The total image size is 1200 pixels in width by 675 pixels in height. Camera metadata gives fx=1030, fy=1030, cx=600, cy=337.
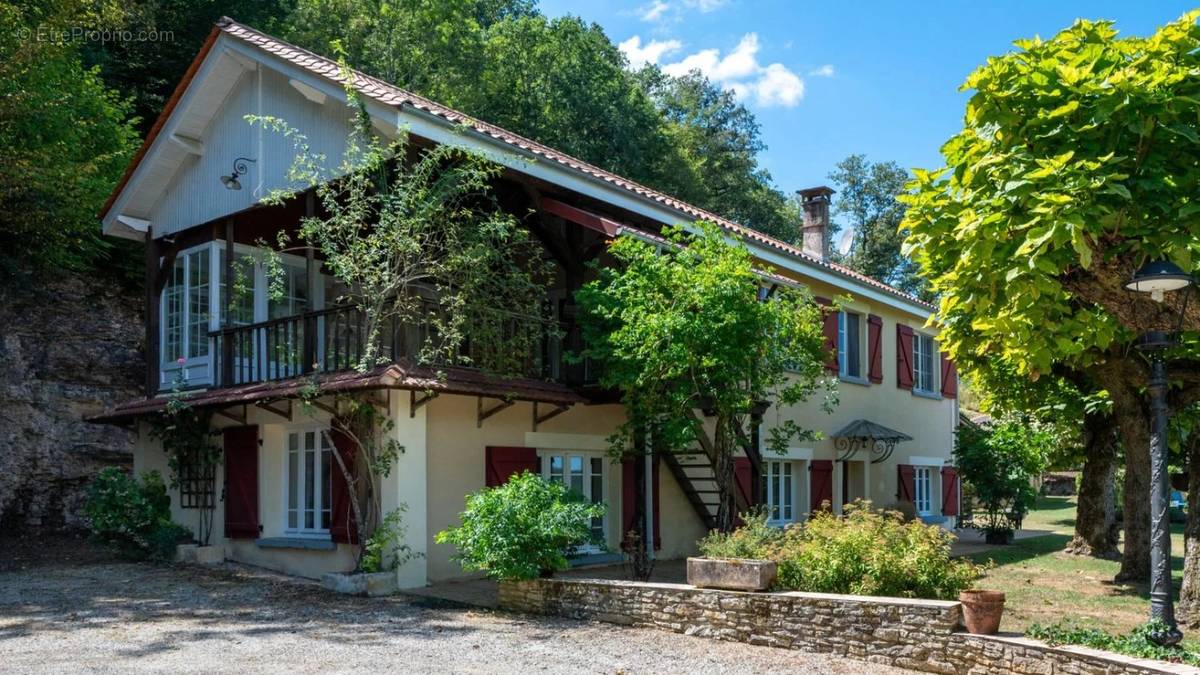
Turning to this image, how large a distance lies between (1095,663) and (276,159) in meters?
11.3

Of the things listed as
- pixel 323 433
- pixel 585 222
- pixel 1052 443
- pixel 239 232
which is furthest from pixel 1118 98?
pixel 1052 443

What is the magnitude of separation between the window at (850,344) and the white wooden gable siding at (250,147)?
398 inches

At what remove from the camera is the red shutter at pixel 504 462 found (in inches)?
504

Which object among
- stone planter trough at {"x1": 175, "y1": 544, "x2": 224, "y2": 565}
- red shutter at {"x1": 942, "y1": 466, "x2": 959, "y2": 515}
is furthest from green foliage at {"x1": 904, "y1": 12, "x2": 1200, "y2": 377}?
red shutter at {"x1": 942, "y1": 466, "x2": 959, "y2": 515}

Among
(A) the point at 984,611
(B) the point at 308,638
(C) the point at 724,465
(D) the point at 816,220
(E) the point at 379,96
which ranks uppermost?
(D) the point at 816,220

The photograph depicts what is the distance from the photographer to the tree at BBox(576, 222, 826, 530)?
11.3 m

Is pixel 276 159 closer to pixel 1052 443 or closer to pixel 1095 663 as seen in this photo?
pixel 1095 663

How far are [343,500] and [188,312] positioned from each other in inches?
187

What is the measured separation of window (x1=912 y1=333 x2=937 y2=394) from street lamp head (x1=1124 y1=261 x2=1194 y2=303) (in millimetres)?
15109

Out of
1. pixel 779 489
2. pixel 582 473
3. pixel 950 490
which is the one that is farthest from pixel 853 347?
pixel 582 473

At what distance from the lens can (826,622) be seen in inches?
333

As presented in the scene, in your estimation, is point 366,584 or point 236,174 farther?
point 236,174

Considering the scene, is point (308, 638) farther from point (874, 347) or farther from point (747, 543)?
point (874, 347)

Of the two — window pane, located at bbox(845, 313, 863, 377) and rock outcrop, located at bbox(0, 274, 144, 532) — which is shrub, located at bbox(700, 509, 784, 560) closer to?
window pane, located at bbox(845, 313, 863, 377)
